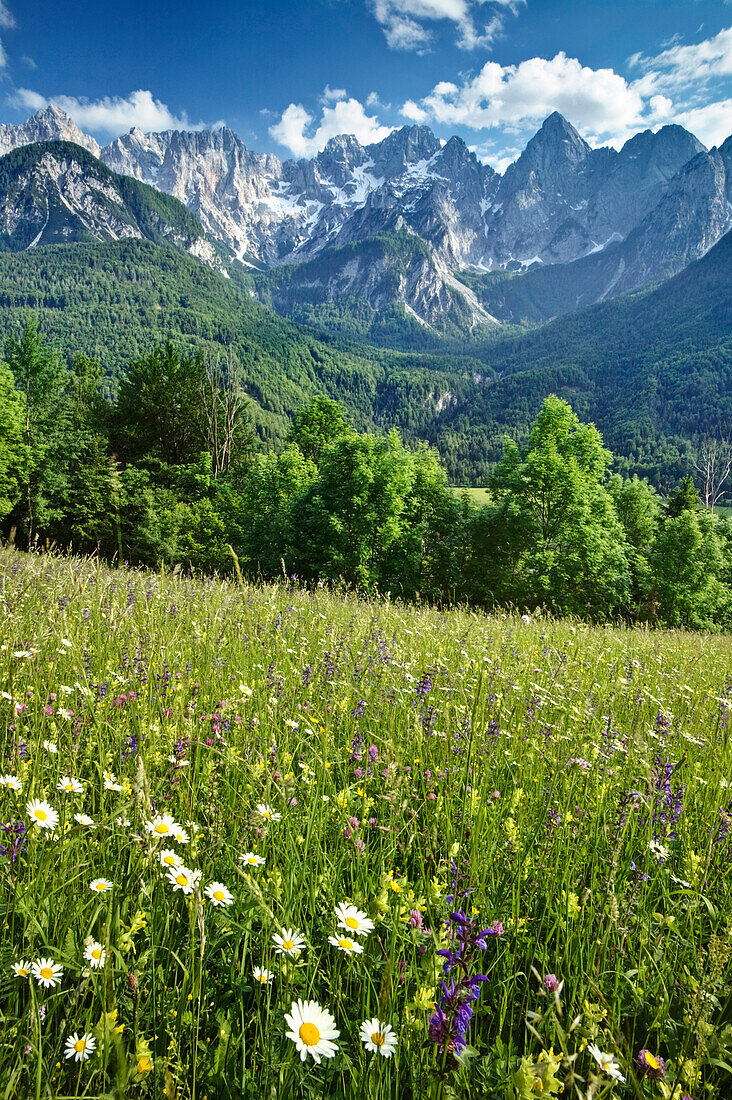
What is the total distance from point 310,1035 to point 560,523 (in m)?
25.4

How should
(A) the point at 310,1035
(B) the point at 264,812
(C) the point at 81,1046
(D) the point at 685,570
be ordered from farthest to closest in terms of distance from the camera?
(D) the point at 685,570 < (B) the point at 264,812 < (C) the point at 81,1046 < (A) the point at 310,1035

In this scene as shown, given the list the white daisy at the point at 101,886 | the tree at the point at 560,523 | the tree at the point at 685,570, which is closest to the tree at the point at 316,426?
the tree at the point at 560,523

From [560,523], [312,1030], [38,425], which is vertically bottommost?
[312,1030]

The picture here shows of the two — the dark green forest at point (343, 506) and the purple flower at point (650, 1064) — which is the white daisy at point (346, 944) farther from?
the dark green forest at point (343, 506)

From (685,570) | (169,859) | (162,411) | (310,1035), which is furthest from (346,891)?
(162,411)

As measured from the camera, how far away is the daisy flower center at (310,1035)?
1004 millimetres

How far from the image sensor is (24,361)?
3856 centimetres

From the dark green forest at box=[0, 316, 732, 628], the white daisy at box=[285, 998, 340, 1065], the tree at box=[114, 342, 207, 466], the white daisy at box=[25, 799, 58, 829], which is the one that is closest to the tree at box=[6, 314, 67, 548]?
the dark green forest at box=[0, 316, 732, 628]

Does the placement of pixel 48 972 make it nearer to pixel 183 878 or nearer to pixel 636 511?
pixel 183 878

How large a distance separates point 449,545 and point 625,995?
85.3ft

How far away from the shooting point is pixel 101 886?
63.9 inches

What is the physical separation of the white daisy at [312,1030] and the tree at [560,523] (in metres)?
23.9

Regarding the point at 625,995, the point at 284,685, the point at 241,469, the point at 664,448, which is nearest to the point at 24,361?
the point at 241,469

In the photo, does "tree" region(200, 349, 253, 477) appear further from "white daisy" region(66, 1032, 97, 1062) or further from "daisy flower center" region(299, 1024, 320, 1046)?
"daisy flower center" region(299, 1024, 320, 1046)
